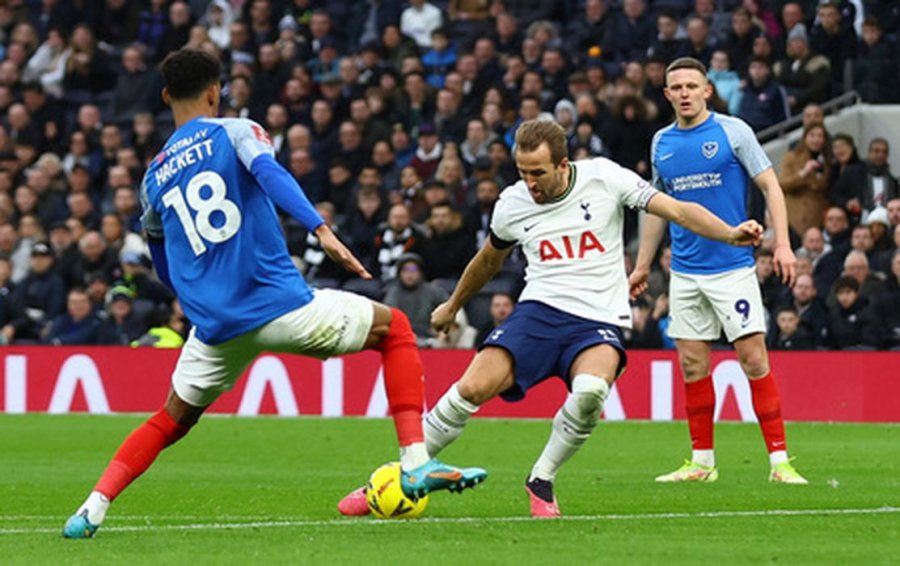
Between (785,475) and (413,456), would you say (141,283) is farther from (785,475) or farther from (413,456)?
(413,456)

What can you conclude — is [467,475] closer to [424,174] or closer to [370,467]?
[370,467]

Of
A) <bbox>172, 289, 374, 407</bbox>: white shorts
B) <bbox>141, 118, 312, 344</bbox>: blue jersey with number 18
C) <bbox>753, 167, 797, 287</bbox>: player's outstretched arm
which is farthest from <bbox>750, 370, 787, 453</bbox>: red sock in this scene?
<bbox>141, 118, 312, 344</bbox>: blue jersey with number 18

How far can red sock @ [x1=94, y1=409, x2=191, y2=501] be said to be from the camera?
896cm

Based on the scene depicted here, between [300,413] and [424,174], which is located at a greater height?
[424,174]

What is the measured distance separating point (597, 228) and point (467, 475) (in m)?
1.65

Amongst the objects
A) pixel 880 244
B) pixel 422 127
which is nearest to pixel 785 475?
pixel 880 244

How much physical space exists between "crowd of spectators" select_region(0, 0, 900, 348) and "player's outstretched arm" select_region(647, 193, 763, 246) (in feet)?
33.3

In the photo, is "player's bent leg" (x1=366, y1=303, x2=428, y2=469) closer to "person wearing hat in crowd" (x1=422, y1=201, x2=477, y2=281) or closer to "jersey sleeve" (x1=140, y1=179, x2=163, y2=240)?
"jersey sleeve" (x1=140, y1=179, x2=163, y2=240)

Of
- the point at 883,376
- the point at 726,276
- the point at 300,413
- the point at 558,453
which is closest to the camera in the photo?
the point at 558,453

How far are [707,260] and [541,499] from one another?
3056 mm

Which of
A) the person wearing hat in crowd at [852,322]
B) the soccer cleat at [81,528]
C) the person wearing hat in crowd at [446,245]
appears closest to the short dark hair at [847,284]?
the person wearing hat in crowd at [852,322]

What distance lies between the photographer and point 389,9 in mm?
26078

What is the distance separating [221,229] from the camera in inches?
345

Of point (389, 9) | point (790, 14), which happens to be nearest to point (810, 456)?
point (790, 14)
